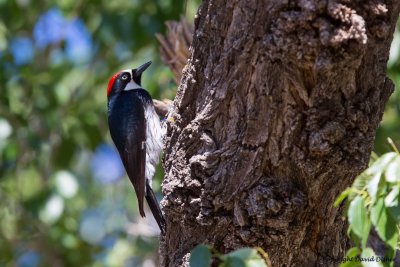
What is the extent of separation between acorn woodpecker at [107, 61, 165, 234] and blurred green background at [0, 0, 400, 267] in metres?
0.13

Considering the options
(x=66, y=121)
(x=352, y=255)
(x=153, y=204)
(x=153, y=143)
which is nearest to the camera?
(x=352, y=255)

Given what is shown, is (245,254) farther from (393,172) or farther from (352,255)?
(393,172)

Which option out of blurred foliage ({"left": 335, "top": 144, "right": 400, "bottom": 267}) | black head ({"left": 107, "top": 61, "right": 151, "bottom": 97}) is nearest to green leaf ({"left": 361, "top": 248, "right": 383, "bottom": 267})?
blurred foliage ({"left": 335, "top": 144, "right": 400, "bottom": 267})

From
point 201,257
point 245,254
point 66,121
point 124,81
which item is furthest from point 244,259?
point 66,121

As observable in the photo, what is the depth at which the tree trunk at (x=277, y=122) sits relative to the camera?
2.76m

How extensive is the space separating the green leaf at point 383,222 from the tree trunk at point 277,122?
60cm

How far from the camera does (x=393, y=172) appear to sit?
223 cm

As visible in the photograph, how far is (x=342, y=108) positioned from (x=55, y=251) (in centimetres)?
542

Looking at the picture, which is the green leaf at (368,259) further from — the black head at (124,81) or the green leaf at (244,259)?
the black head at (124,81)

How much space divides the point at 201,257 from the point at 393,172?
2.04 feet

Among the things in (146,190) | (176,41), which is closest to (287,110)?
(176,41)

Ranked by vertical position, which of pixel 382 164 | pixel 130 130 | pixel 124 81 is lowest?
pixel 382 164

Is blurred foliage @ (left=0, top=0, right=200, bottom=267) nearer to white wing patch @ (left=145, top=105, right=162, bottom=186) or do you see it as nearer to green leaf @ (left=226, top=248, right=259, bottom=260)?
white wing patch @ (left=145, top=105, right=162, bottom=186)

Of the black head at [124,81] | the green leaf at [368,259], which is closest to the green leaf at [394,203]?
the green leaf at [368,259]
